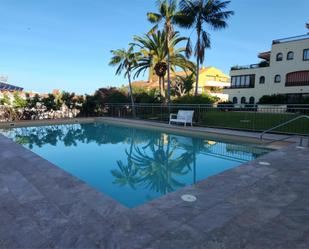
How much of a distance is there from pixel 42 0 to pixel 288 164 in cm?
1369

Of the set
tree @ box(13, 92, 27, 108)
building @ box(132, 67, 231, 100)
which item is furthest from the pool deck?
building @ box(132, 67, 231, 100)

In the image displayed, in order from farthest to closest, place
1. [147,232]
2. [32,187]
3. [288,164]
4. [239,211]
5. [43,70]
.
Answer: [43,70], [288,164], [32,187], [239,211], [147,232]

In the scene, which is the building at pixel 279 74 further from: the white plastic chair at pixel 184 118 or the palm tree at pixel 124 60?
the white plastic chair at pixel 184 118

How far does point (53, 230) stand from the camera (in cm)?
221

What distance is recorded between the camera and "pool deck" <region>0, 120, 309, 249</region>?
206 centimetres

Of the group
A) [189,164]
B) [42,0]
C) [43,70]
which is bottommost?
[189,164]

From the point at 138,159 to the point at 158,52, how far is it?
12.1 meters

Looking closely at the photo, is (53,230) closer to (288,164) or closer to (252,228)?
(252,228)

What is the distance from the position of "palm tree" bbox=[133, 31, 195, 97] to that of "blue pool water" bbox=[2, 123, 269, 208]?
874 centimetres

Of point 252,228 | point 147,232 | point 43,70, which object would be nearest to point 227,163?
point 252,228

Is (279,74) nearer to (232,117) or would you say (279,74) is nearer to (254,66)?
(254,66)

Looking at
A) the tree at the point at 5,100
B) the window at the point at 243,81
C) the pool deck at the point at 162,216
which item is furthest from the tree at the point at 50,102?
the window at the point at 243,81

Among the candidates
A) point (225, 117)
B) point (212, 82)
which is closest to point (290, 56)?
point (225, 117)

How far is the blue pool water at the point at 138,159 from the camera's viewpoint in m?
4.17
